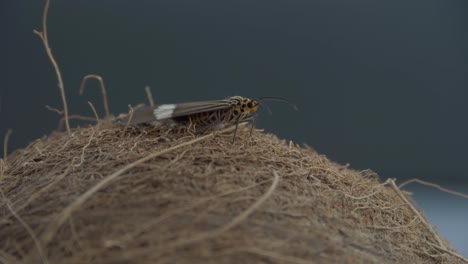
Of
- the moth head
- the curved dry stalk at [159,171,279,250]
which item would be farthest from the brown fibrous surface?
the moth head

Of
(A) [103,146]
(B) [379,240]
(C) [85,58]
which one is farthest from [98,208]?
(C) [85,58]

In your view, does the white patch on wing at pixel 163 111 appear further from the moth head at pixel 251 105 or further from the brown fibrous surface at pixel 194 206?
the moth head at pixel 251 105

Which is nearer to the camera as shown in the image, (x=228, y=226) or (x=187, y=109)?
(x=228, y=226)

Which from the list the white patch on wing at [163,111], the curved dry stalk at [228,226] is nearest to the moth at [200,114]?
the white patch on wing at [163,111]

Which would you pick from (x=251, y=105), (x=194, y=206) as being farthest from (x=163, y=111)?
(x=194, y=206)

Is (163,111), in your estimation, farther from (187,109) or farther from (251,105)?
(251,105)
